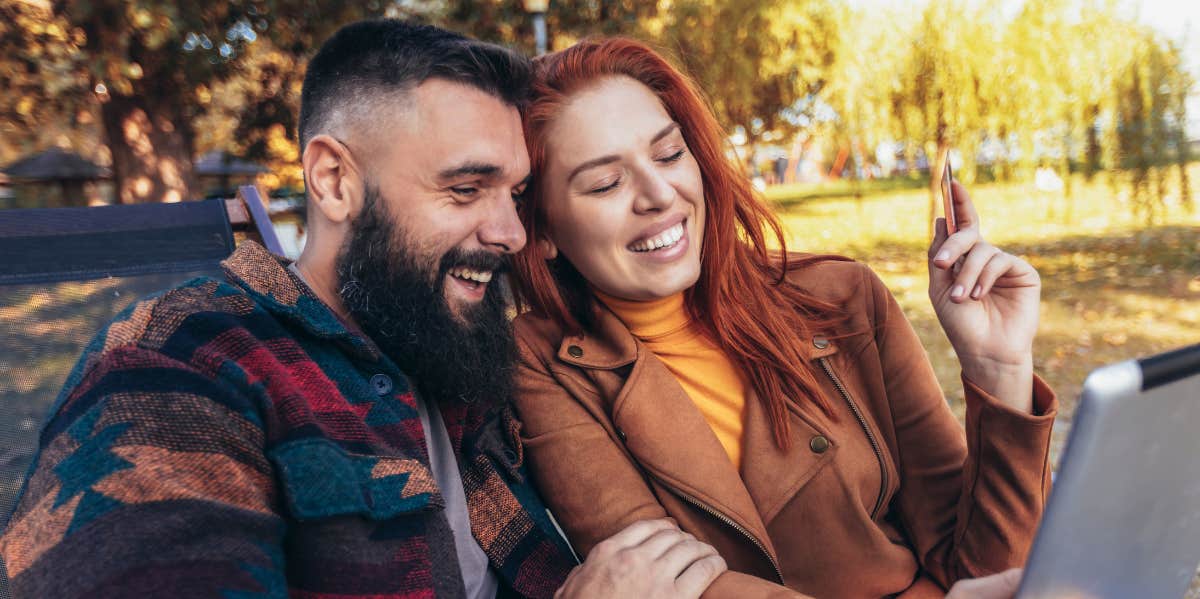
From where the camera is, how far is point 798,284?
2305 millimetres

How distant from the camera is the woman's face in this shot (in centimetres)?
205

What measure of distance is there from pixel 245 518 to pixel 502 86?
1.15 meters

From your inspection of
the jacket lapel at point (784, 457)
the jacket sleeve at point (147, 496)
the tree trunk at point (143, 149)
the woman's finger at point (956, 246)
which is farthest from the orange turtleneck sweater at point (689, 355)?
the tree trunk at point (143, 149)

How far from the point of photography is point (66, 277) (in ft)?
7.34

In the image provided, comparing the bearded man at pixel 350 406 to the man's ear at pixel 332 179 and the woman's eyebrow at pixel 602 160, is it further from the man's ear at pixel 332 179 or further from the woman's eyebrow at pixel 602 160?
the woman's eyebrow at pixel 602 160

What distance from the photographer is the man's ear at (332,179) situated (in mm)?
1823

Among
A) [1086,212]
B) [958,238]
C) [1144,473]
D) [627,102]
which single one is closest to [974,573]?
[958,238]

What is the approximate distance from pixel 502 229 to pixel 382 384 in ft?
1.50

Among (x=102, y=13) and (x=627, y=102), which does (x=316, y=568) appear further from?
(x=102, y=13)

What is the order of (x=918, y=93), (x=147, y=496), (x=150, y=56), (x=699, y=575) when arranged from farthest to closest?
(x=918, y=93)
(x=150, y=56)
(x=699, y=575)
(x=147, y=496)

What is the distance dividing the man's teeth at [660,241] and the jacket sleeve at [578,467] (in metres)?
0.38

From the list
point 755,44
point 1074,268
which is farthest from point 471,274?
point 755,44

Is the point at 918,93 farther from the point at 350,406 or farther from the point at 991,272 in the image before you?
the point at 350,406

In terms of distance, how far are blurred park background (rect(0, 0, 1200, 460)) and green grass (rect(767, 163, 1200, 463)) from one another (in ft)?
0.16
